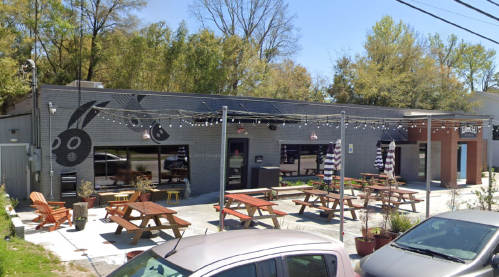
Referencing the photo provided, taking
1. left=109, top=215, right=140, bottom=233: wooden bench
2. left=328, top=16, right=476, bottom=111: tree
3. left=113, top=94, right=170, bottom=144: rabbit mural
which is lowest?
left=109, top=215, right=140, bottom=233: wooden bench

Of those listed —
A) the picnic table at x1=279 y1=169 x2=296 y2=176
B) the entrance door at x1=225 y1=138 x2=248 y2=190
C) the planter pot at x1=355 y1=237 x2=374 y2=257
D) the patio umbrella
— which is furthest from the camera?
the picnic table at x1=279 y1=169 x2=296 y2=176

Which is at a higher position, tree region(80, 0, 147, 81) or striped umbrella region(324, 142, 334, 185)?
tree region(80, 0, 147, 81)

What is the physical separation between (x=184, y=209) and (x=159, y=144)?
9.97 ft

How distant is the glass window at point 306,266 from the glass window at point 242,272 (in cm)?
43

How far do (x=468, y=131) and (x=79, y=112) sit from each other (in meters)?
19.4

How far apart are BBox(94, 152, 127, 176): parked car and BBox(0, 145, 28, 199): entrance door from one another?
280 cm

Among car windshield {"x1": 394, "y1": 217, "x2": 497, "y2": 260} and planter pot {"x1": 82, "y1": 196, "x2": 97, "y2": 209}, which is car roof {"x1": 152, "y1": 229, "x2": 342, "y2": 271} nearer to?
car windshield {"x1": 394, "y1": 217, "x2": 497, "y2": 260}

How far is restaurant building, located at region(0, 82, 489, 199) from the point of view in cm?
1427

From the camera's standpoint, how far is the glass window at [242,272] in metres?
3.76

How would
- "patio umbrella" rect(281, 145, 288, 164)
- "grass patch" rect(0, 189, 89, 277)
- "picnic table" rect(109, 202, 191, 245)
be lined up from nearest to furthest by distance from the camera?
"grass patch" rect(0, 189, 89, 277), "picnic table" rect(109, 202, 191, 245), "patio umbrella" rect(281, 145, 288, 164)

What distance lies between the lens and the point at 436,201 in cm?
1759

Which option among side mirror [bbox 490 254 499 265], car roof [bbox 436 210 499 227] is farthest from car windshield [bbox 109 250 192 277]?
car roof [bbox 436 210 499 227]

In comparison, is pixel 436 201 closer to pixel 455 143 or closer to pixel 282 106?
pixel 455 143

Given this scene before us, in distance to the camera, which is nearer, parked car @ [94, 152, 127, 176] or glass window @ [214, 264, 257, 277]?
glass window @ [214, 264, 257, 277]
